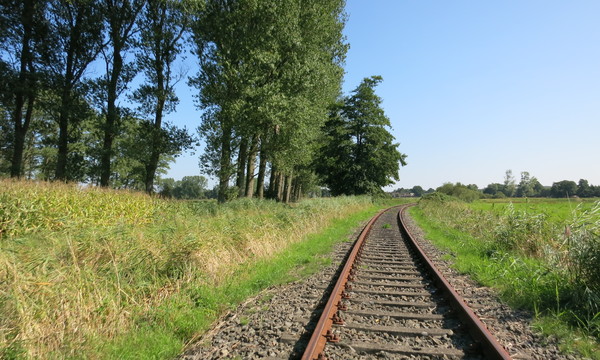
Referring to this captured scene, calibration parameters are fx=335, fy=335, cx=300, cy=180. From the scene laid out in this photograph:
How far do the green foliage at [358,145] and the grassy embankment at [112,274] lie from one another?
3319cm

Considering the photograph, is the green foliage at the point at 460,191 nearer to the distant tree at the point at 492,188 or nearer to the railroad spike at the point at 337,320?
the railroad spike at the point at 337,320

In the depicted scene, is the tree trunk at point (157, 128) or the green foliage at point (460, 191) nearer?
the tree trunk at point (157, 128)

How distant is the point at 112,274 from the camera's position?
5129mm

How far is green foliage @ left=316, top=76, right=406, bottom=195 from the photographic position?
42.1m

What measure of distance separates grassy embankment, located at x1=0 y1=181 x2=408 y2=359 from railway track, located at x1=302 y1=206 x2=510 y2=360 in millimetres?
1652

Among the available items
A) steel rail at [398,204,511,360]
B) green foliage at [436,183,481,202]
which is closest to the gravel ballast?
steel rail at [398,204,511,360]

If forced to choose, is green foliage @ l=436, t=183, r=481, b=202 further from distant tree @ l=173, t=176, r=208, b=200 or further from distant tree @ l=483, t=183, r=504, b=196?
distant tree @ l=173, t=176, r=208, b=200

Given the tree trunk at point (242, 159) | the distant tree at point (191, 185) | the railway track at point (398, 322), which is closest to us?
the railway track at point (398, 322)

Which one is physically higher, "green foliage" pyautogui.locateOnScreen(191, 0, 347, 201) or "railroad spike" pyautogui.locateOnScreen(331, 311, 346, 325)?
"green foliage" pyautogui.locateOnScreen(191, 0, 347, 201)

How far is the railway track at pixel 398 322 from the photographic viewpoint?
3.57 meters

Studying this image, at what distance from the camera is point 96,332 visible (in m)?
3.96

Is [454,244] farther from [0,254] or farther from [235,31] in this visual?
[235,31]

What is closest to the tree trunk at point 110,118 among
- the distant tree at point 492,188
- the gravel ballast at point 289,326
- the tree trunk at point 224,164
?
the tree trunk at point 224,164

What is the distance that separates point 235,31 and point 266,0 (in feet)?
7.85
